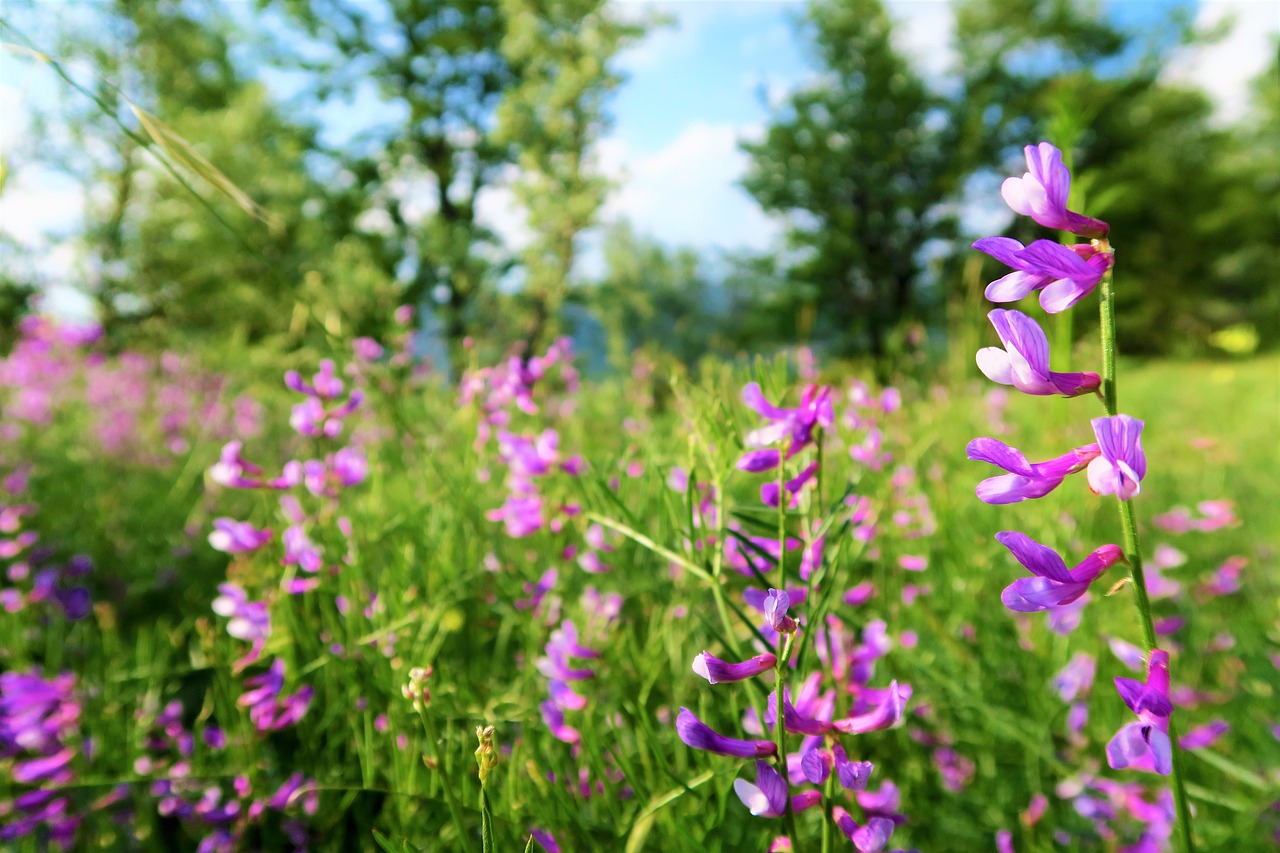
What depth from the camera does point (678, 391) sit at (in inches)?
30.9

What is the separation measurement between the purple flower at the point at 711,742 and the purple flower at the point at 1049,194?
383 mm

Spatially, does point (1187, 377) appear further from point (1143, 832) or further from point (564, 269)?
point (1143, 832)

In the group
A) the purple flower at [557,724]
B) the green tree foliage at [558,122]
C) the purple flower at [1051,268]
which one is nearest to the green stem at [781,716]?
the purple flower at [1051,268]

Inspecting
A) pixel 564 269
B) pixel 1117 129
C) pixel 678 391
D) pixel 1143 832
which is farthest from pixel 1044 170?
pixel 1117 129

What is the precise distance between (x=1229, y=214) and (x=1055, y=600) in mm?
31347

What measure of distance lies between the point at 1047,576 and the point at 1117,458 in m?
0.08

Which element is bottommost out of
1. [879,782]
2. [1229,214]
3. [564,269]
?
[879,782]

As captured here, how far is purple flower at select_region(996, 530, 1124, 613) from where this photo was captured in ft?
1.33

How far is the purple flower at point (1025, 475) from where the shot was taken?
0.42m

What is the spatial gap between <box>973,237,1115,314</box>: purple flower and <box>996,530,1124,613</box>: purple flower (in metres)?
0.14

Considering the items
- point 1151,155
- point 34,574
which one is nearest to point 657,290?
point 1151,155

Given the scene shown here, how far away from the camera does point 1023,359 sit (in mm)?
427

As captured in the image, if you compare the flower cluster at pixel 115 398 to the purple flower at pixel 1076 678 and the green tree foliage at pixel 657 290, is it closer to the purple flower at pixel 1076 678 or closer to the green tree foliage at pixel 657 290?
the purple flower at pixel 1076 678

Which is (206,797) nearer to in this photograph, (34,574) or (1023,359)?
(1023,359)
